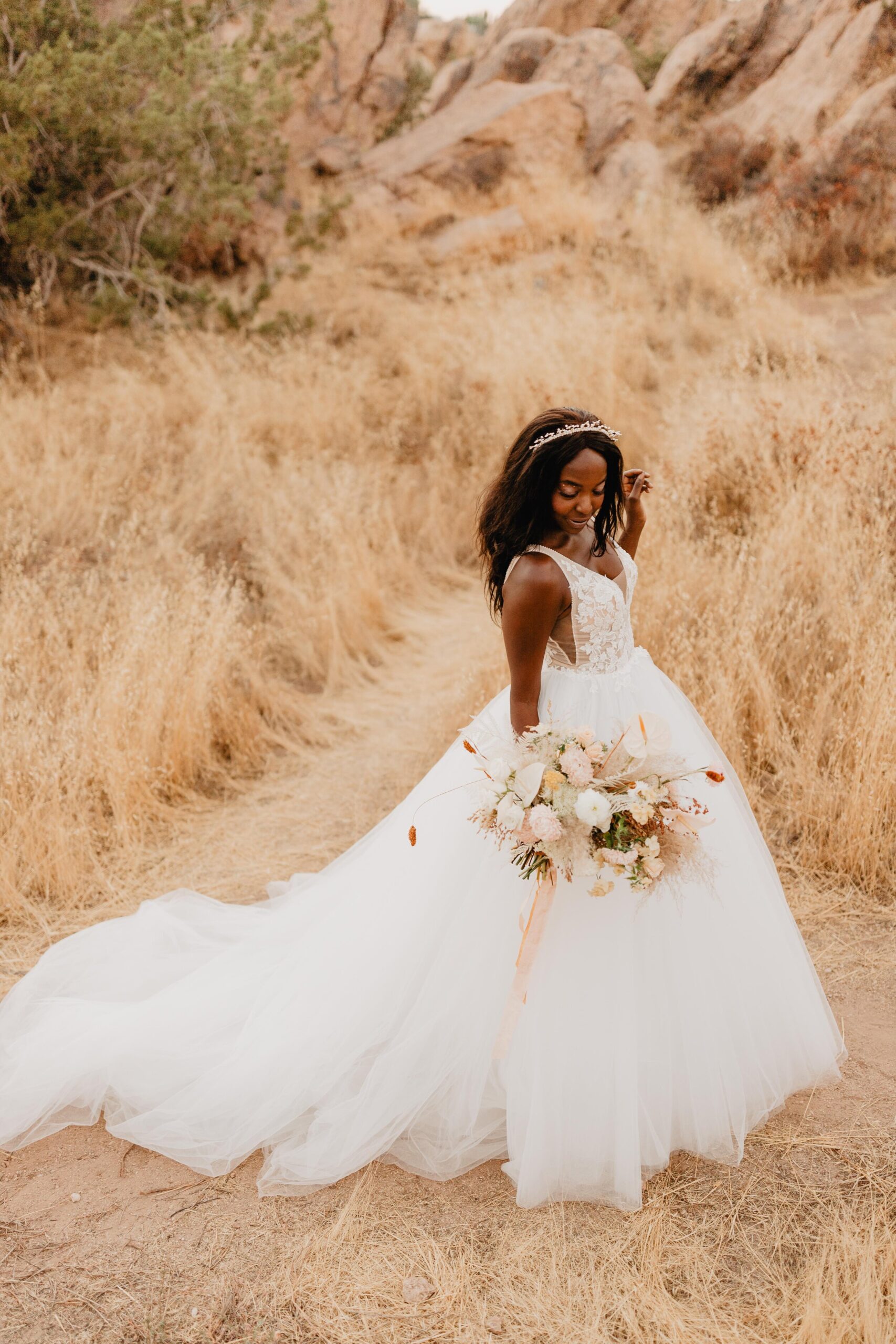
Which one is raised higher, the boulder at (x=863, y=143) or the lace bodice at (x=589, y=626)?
the boulder at (x=863, y=143)

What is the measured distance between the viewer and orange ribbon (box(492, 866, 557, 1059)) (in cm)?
227

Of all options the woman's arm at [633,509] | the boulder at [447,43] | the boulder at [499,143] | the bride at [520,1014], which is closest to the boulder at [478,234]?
the boulder at [499,143]

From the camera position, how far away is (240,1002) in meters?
2.83

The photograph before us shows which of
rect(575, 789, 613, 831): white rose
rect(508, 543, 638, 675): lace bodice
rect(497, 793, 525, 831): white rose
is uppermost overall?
rect(508, 543, 638, 675): lace bodice

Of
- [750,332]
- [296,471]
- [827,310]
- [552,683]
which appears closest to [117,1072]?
[552,683]

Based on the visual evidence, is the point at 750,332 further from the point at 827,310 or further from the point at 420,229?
Result: the point at 420,229

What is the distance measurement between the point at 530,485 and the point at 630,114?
13280 millimetres

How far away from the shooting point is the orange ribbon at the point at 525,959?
7.46 ft

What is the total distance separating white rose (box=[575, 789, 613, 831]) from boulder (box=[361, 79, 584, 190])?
12.7 meters

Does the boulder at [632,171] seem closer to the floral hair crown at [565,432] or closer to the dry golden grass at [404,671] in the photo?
the dry golden grass at [404,671]

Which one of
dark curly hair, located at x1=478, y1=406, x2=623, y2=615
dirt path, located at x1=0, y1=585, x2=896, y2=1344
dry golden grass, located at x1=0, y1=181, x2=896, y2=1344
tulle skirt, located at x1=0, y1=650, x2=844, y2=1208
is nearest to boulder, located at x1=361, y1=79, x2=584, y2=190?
dry golden grass, located at x1=0, y1=181, x2=896, y2=1344

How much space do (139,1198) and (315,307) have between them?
9.76m

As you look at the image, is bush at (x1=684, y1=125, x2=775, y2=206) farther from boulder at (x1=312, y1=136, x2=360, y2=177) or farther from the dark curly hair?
the dark curly hair

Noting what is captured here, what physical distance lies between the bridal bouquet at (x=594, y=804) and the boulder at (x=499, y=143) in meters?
12.6
